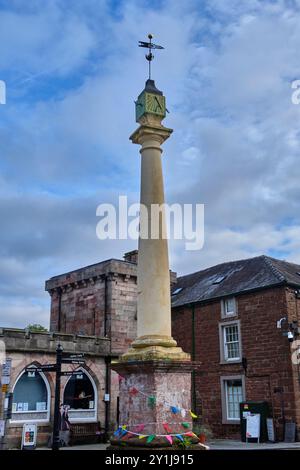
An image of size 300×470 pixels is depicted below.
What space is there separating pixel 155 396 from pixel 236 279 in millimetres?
15991

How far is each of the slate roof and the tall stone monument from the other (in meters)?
11.8

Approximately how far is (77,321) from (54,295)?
2.98 m

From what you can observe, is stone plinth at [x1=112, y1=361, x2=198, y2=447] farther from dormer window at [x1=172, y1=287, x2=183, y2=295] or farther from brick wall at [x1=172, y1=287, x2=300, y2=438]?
dormer window at [x1=172, y1=287, x2=183, y2=295]

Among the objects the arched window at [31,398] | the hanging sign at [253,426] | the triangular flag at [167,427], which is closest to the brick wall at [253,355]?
the hanging sign at [253,426]

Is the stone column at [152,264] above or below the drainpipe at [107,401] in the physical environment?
above

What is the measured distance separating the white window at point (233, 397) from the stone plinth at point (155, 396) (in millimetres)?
13420

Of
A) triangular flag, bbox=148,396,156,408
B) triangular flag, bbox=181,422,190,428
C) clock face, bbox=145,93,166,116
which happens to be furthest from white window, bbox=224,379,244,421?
clock face, bbox=145,93,166,116

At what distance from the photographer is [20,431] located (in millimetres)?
20219

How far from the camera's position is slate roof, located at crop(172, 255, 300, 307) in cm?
2272

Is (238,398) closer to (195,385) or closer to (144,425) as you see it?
(195,385)

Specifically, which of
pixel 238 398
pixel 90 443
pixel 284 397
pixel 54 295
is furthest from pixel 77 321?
pixel 284 397

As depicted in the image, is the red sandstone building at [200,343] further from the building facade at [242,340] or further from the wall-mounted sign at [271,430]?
the wall-mounted sign at [271,430]

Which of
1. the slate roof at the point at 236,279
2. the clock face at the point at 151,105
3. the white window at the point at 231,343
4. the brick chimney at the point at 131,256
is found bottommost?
the white window at the point at 231,343

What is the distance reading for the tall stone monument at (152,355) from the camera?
9602 mm
